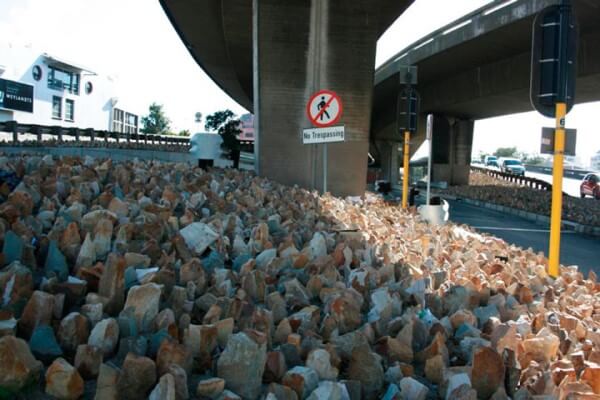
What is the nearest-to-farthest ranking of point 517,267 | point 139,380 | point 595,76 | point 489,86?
point 139,380 → point 517,267 → point 595,76 → point 489,86

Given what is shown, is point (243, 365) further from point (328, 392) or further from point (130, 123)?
point (130, 123)

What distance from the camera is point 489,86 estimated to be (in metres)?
26.2

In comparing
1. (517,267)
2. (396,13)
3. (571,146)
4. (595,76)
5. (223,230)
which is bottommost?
(517,267)

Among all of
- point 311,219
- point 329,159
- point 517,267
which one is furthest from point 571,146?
point 329,159

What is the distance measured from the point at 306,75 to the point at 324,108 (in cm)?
299

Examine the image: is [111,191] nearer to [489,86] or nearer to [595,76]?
[595,76]

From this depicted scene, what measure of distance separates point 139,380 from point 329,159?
40.8 feet

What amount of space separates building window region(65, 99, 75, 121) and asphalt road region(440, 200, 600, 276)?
56.8 meters

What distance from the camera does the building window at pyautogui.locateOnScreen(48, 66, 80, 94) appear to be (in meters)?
65.0

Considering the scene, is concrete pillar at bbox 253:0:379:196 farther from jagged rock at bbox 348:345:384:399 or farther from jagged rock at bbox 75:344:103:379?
jagged rock at bbox 75:344:103:379

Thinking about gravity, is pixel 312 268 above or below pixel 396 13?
below

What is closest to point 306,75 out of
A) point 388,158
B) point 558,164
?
point 558,164

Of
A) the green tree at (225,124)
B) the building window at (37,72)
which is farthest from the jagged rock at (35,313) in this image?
the building window at (37,72)

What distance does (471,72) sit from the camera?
2795cm
